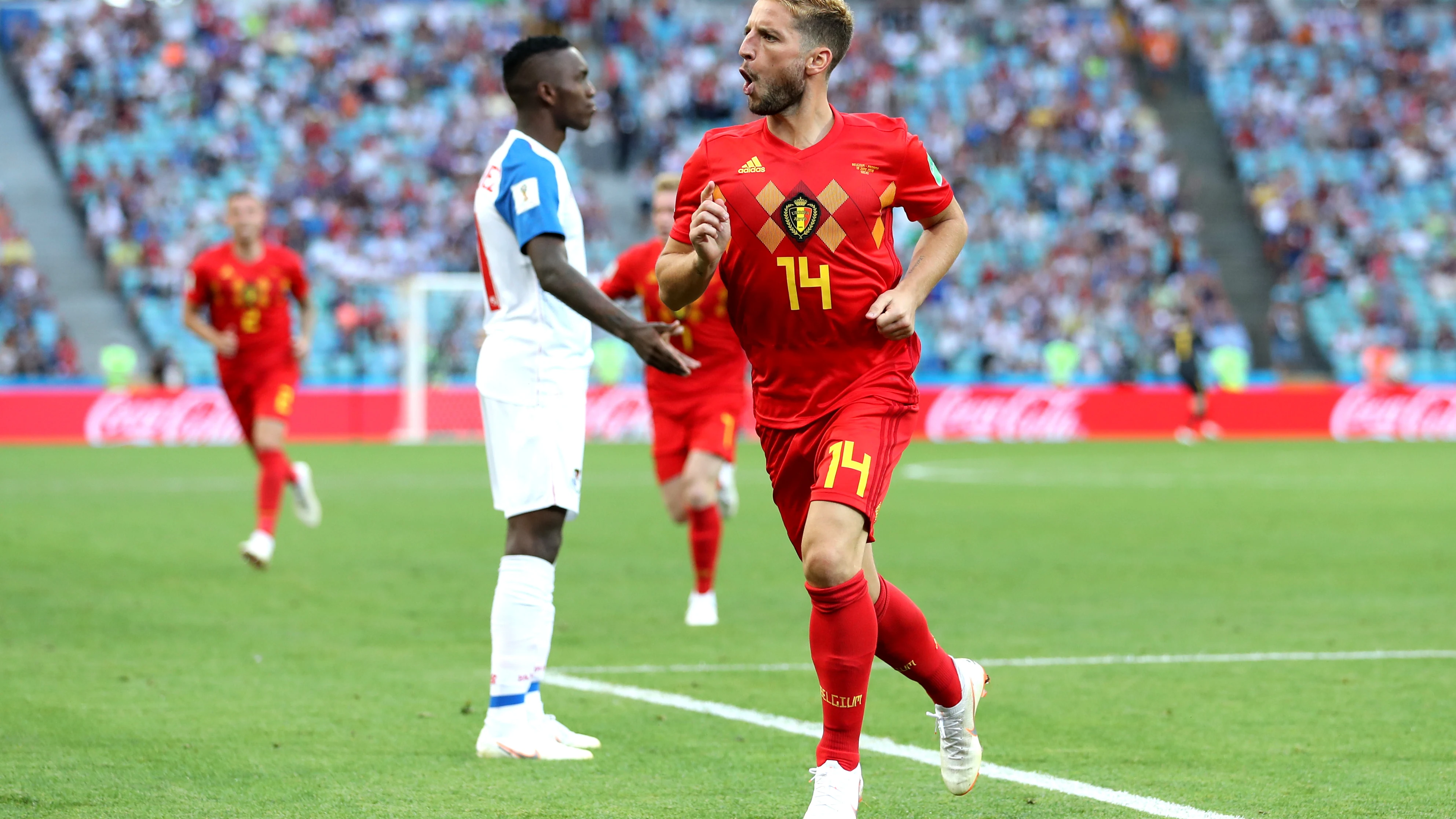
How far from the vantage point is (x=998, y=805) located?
5012 mm

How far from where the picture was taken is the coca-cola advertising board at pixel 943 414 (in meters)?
27.2

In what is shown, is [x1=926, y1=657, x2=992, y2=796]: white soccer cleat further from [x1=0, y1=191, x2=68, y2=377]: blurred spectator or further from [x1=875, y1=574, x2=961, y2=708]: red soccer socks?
[x1=0, y1=191, x2=68, y2=377]: blurred spectator

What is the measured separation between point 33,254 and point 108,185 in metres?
1.96

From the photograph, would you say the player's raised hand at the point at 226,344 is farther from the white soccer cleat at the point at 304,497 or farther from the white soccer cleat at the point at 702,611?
the white soccer cleat at the point at 702,611

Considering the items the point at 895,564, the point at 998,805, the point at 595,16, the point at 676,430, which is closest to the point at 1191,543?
the point at 895,564

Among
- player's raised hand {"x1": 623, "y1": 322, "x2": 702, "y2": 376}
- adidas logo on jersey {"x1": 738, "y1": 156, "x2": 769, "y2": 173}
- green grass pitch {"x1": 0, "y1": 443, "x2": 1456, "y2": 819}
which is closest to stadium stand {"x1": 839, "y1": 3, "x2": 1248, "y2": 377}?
green grass pitch {"x1": 0, "y1": 443, "x2": 1456, "y2": 819}

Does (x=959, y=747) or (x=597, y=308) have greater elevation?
(x=597, y=308)

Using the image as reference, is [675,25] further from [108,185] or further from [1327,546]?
[1327,546]

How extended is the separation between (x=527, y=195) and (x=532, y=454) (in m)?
0.90

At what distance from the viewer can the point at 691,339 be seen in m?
10.1

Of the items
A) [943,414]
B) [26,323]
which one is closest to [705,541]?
[943,414]

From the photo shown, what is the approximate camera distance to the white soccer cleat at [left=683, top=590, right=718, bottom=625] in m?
9.20

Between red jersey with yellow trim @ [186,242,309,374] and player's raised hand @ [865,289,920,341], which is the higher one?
player's raised hand @ [865,289,920,341]

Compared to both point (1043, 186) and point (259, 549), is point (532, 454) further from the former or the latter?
point (1043, 186)
